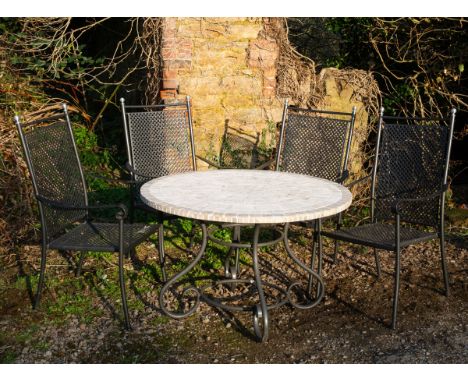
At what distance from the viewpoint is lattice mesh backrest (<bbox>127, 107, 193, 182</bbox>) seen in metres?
4.20

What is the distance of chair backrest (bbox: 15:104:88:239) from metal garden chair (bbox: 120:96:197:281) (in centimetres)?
46

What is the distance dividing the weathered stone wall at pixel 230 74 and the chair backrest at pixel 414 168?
1.37 m

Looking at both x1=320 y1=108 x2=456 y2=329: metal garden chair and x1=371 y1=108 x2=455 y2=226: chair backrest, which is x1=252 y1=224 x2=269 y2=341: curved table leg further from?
x1=371 y1=108 x2=455 y2=226: chair backrest

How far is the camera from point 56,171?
3.54 metres

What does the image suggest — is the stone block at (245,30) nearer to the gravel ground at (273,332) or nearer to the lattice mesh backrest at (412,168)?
the lattice mesh backrest at (412,168)

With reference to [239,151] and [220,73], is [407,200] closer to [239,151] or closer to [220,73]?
[239,151]

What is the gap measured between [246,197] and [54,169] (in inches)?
50.3

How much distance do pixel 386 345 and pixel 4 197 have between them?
3.08m

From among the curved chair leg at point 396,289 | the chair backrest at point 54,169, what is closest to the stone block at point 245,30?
the chair backrest at point 54,169

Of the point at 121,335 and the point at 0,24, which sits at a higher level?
the point at 0,24

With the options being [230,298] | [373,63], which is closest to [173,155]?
[230,298]

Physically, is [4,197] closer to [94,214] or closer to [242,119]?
[94,214]

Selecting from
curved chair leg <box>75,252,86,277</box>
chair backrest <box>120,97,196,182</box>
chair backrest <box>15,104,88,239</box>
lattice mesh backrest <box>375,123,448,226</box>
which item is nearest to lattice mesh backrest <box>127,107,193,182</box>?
chair backrest <box>120,97,196,182</box>

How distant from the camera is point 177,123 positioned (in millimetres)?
4375
